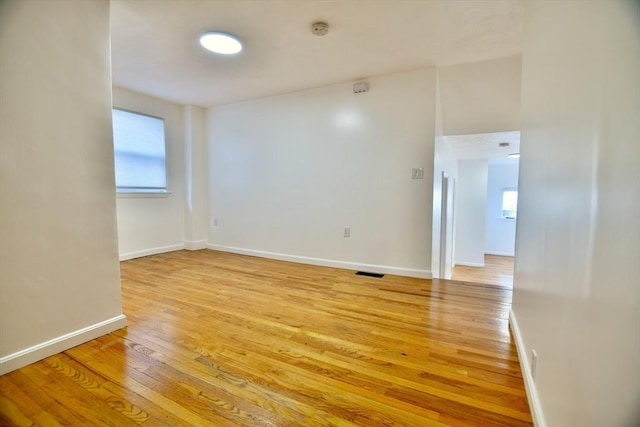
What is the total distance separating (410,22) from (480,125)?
1.70 m

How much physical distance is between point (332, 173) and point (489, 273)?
5.00 metres

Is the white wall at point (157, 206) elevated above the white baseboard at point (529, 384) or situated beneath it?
elevated above

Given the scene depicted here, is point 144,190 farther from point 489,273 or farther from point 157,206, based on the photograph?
point 489,273

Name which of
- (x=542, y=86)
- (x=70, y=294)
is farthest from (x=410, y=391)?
(x=70, y=294)

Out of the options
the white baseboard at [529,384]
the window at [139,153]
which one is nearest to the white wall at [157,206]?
the window at [139,153]

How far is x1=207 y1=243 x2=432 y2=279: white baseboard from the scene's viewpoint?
327cm

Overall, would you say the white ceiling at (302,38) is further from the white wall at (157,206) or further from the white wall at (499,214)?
the white wall at (499,214)

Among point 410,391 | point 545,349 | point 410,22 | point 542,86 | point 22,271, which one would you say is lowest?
point 410,391

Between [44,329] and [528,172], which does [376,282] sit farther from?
[44,329]

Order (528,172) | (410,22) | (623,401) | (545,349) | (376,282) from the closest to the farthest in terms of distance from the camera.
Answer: (623,401) < (545,349) < (528,172) < (410,22) < (376,282)

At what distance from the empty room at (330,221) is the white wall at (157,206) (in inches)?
2.3

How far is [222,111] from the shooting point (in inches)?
181

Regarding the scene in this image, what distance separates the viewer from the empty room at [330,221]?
0.84m

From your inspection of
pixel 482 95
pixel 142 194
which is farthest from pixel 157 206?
pixel 482 95
